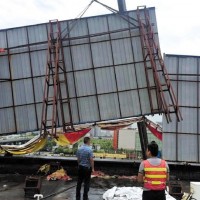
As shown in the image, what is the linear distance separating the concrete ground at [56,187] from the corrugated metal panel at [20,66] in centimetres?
424

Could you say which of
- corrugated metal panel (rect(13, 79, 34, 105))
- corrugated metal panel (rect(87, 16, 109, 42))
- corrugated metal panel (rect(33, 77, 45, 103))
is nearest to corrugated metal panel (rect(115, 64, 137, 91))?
corrugated metal panel (rect(87, 16, 109, 42))

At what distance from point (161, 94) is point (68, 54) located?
4228mm

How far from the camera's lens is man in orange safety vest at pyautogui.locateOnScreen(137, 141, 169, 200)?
6.03 metres

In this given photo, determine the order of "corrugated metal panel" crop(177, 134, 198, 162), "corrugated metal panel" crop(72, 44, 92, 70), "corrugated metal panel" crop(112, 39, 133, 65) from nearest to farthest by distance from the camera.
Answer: "corrugated metal panel" crop(112, 39, 133, 65)
"corrugated metal panel" crop(72, 44, 92, 70)
"corrugated metal panel" crop(177, 134, 198, 162)

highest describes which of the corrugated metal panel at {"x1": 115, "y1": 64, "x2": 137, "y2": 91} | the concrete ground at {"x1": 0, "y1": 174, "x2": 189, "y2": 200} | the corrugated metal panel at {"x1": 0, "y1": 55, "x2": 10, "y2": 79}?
the corrugated metal panel at {"x1": 0, "y1": 55, "x2": 10, "y2": 79}

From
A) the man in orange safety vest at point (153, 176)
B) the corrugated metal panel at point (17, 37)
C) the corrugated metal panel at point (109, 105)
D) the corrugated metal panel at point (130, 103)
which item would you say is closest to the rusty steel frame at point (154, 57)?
the corrugated metal panel at point (130, 103)

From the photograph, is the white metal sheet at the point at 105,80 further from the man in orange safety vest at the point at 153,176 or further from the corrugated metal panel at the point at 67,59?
the man in orange safety vest at the point at 153,176

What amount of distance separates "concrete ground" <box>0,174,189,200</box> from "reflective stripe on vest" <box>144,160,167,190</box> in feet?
14.1

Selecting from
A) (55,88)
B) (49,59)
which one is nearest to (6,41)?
(49,59)

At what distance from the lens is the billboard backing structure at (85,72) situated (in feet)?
46.4

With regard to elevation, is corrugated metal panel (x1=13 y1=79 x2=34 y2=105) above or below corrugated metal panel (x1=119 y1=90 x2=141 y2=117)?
above

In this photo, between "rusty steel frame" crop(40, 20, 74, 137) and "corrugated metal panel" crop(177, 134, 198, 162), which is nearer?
"rusty steel frame" crop(40, 20, 74, 137)

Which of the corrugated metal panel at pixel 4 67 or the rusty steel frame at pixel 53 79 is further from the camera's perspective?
the corrugated metal panel at pixel 4 67

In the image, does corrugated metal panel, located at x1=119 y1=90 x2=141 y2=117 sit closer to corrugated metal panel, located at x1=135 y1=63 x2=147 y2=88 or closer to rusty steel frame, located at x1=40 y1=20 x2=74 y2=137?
corrugated metal panel, located at x1=135 y1=63 x2=147 y2=88
